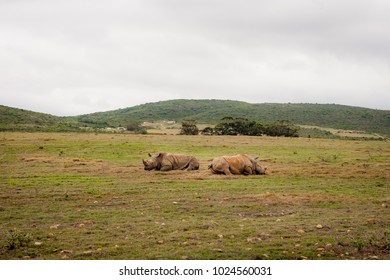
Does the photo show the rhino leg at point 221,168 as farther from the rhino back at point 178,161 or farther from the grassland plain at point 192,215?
the rhino back at point 178,161

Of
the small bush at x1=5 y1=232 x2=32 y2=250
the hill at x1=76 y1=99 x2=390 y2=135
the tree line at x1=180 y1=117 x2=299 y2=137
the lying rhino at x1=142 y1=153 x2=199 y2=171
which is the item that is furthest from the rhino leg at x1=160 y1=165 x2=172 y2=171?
the hill at x1=76 y1=99 x2=390 y2=135

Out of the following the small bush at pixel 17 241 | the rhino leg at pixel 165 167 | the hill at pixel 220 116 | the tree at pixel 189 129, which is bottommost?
the small bush at pixel 17 241

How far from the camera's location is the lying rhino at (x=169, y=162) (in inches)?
822

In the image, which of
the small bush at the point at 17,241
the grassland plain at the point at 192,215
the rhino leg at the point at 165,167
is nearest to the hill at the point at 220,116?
the rhino leg at the point at 165,167

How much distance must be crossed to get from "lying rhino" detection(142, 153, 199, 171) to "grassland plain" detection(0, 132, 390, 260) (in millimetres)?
1155

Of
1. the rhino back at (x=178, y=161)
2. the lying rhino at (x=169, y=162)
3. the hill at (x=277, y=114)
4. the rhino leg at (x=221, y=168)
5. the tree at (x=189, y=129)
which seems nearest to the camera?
the rhino leg at (x=221, y=168)

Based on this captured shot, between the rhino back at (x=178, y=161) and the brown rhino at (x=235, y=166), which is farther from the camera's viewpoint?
the rhino back at (x=178, y=161)

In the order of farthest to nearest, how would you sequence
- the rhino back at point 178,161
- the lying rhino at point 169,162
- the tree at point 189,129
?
the tree at point 189,129 < the rhino back at point 178,161 < the lying rhino at point 169,162

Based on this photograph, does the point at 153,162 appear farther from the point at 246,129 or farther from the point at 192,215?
the point at 246,129

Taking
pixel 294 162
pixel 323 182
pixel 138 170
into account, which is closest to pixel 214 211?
pixel 323 182

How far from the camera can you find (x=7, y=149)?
30625mm

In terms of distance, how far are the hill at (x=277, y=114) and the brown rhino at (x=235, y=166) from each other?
7927 cm

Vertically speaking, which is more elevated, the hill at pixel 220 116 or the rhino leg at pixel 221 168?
the hill at pixel 220 116

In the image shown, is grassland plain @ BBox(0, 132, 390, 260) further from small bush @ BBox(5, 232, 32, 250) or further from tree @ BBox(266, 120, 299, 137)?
tree @ BBox(266, 120, 299, 137)
